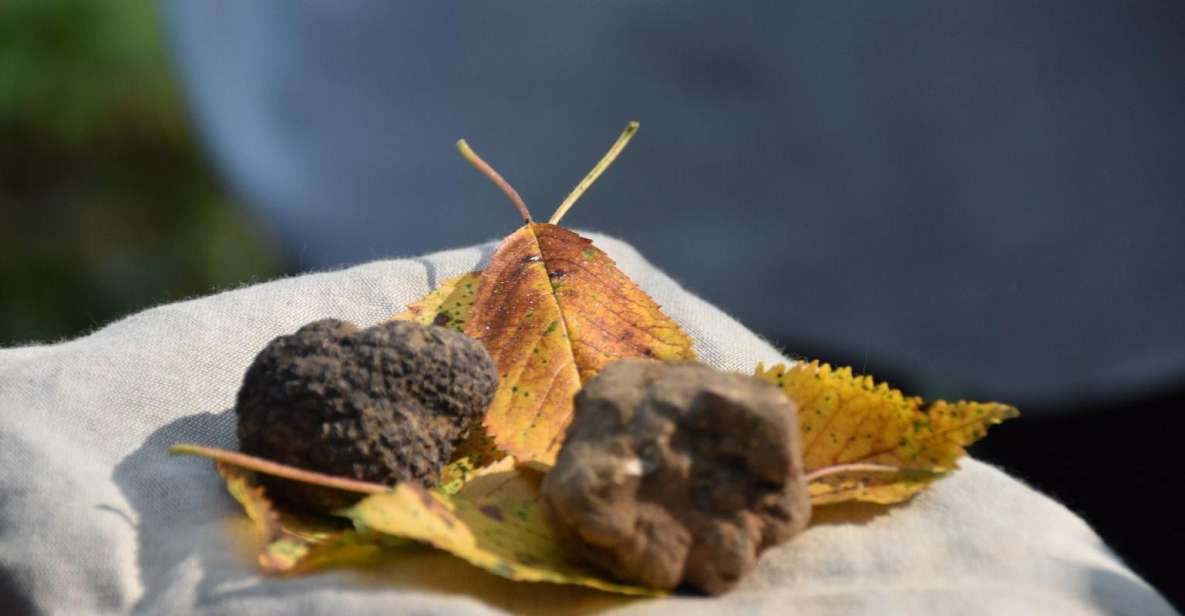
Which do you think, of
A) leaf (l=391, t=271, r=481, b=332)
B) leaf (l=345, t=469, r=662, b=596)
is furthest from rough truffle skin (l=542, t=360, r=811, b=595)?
leaf (l=391, t=271, r=481, b=332)

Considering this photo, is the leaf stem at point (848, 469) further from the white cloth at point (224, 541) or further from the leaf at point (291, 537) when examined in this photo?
the leaf at point (291, 537)

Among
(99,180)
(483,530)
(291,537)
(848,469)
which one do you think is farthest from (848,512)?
(99,180)

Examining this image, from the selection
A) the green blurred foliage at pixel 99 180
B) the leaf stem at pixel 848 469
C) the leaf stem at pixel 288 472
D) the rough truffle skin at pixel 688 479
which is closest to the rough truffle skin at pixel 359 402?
the leaf stem at pixel 288 472

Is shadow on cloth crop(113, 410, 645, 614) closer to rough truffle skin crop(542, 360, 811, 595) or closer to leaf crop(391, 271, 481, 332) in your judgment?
rough truffle skin crop(542, 360, 811, 595)

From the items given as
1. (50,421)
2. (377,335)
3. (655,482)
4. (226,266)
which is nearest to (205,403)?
(50,421)

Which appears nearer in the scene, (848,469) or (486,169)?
(848,469)

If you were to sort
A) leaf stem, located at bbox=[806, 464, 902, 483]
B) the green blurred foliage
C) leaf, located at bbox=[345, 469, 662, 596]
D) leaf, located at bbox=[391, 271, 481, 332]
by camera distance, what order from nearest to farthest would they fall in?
leaf, located at bbox=[345, 469, 662, 596] < leaf stem, located at bbox=[806, 464, 902, 483] < leaf, located at bbox=[391, 271, 481, 332] < the green blurred foliage

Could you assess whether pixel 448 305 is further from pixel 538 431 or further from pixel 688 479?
pixel 688 479
